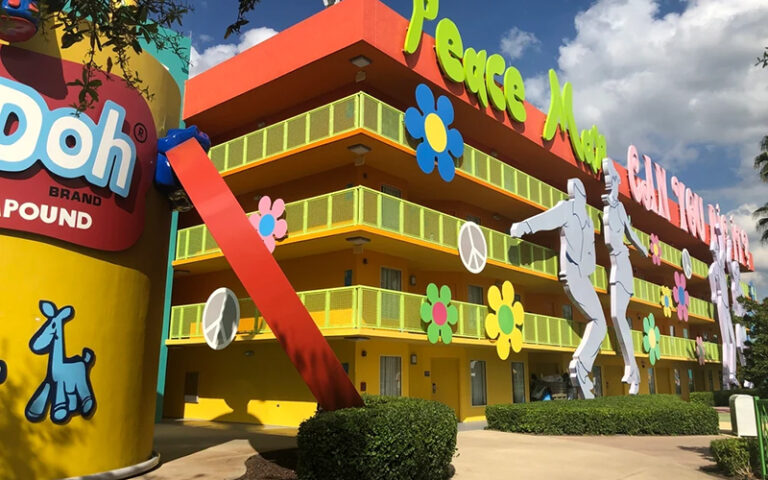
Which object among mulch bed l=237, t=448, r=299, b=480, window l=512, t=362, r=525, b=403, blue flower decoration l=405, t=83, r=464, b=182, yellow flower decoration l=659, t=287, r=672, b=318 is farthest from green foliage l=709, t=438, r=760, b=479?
yellow flower decoration l=659, t=287, r=672, b=318

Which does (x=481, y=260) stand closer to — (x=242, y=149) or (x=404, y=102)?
(x=404, y=102)

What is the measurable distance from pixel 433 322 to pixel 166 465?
386 inches

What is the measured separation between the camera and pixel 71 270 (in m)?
10.4

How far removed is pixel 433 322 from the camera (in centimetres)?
1991

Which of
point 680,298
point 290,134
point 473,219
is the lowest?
point 680,298

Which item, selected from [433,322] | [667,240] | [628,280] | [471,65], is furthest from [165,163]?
[667,240]

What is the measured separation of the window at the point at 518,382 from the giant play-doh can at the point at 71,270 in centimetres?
1971

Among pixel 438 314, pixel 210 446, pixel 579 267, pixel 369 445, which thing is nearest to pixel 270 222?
pixel 438 314

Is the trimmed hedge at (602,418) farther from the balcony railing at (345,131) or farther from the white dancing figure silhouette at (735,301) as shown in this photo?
the white dancing figure silhouette at (735,301)

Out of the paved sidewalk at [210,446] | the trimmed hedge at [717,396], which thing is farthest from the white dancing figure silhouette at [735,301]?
the paved sidewalk at [210,446]

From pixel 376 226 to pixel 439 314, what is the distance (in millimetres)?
3875

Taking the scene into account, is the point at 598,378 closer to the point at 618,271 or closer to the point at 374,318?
the point at 618,271

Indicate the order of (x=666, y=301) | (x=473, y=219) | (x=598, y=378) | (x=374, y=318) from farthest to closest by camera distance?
(x=666, y=301) → (x=598, y=378) → (x=473, y=219) → (x=374, y=318)

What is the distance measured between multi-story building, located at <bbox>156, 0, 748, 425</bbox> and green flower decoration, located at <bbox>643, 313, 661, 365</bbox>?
12.4 feet
